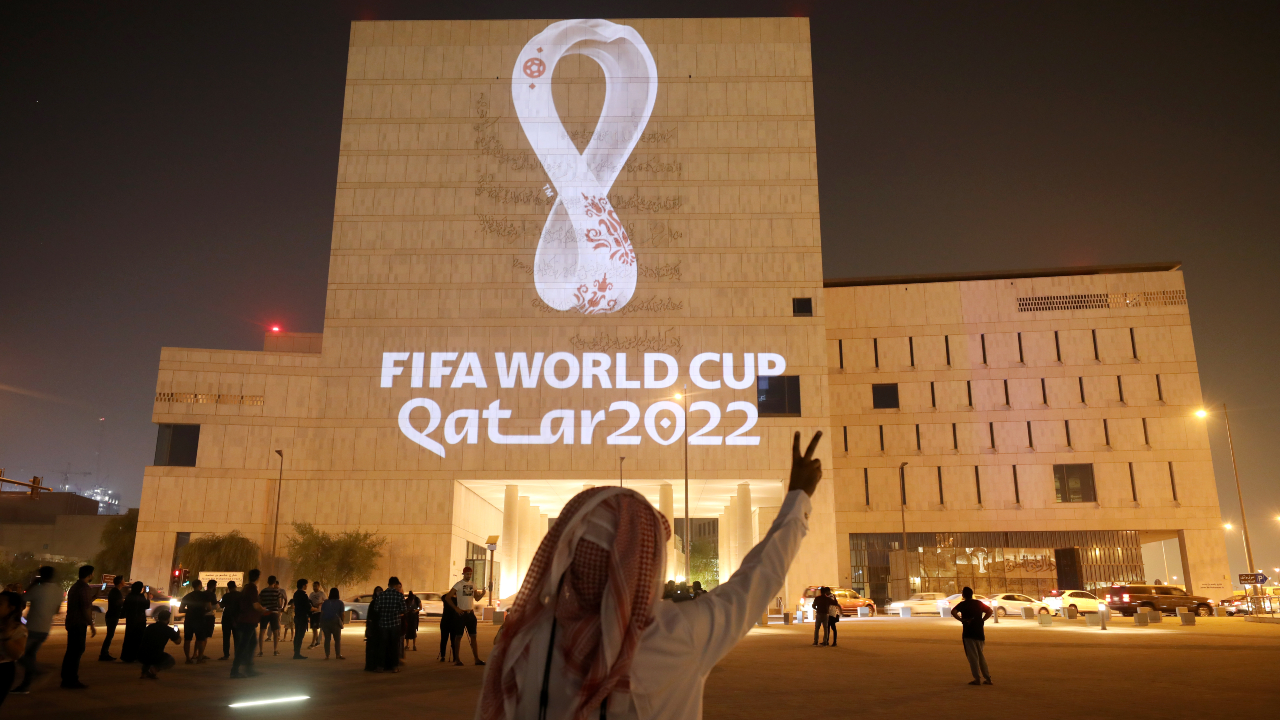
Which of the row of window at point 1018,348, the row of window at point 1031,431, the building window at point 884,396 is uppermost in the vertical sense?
the row of window at point 1018,348

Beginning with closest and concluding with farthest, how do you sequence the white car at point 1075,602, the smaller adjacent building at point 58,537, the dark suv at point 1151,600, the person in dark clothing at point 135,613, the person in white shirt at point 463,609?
the person in dark clothing at point 135,613
the person in white shirt at point 463,609
the white car at point 1075,602
the dark suv at point 1151,600
the smaller adjacent building at point 58,537

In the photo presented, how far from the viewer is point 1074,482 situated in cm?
5944

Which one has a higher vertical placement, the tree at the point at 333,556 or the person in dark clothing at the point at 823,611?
the tree at the point at 333,556

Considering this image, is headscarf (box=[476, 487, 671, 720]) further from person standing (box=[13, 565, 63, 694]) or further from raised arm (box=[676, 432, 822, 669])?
person standing (box=[13, 565, 63, 694])

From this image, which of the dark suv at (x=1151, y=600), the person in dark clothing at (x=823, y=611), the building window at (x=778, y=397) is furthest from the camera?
the building window at (x=778, y=397)

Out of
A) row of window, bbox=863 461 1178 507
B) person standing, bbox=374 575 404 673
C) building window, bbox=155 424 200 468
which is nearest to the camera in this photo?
person standing, bbox=374 575 404 673

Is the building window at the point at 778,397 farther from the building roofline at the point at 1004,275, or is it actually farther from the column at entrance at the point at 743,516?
the building roofline at the point at 1004,275

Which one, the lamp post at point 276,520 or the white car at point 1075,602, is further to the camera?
the lamp post at point 276,520

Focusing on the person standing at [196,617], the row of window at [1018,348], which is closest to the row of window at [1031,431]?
the row of window at [1018,348]

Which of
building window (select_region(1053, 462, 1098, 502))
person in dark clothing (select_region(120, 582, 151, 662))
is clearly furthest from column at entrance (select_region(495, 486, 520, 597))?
building window (select_region(1053, 462, 1098, 502))

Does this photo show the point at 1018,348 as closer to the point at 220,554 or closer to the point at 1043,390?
the point at 1043,390

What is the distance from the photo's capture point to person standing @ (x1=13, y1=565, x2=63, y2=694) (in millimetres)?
12355

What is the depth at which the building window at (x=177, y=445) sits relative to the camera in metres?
51.7

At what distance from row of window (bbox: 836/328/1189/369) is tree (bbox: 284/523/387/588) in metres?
34.2
